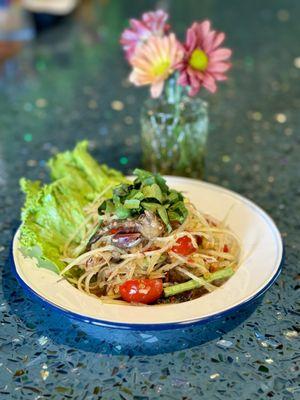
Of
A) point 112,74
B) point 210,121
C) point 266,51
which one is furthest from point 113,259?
point 266,51

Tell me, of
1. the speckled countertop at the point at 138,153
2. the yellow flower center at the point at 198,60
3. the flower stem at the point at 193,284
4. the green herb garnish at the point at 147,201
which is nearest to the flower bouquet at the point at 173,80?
the yellow flower center at the point at 198,60

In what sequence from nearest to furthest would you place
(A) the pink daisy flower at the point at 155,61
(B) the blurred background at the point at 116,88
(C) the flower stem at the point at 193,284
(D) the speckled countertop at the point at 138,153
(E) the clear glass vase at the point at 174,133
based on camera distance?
1. (D) the speckled countertop at the point at 138,153
2. (C) the flower stem at the point at 193,284
3. (A) the pink daisy flower at the point at 155,61
4. (E) the clear glass vase at the point at 174,133
5. (B) the blurred background at the point at 116,88

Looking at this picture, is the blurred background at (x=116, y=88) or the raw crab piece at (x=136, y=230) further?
the blurred background at (x=116, y=88)

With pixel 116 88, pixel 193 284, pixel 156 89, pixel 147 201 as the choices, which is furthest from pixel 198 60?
pixel 116 88

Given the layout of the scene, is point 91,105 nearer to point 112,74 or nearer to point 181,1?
point 112,74

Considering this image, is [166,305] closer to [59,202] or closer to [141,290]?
[141,290]

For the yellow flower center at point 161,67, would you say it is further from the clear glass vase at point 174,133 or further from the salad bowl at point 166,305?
the salad bowl at point 166,305
